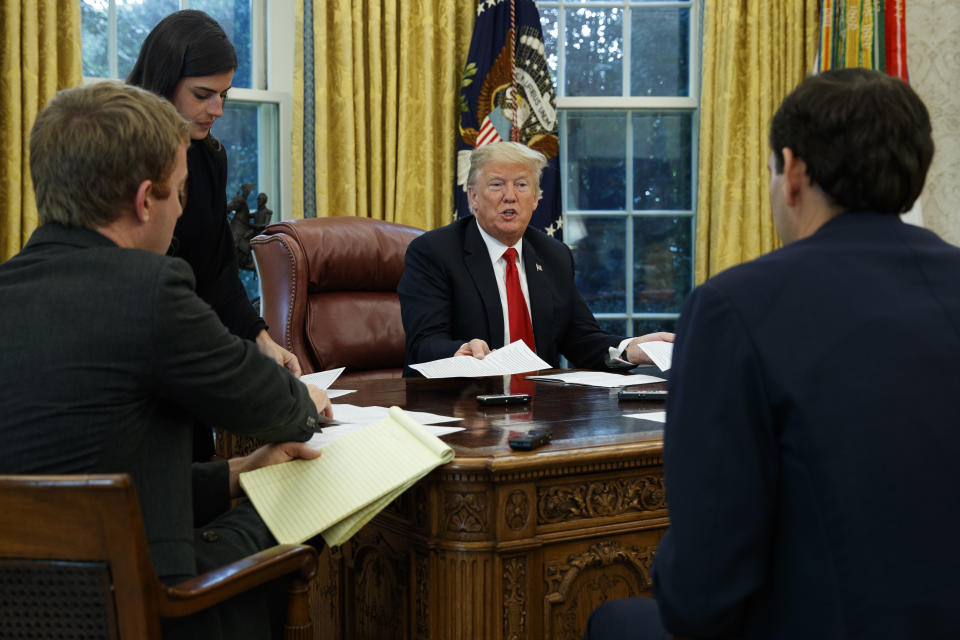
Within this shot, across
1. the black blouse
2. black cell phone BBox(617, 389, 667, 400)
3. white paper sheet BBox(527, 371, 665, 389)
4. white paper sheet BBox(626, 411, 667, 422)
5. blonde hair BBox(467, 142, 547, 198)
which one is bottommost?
white paper sheet BBox(527, 371, 665, 389)

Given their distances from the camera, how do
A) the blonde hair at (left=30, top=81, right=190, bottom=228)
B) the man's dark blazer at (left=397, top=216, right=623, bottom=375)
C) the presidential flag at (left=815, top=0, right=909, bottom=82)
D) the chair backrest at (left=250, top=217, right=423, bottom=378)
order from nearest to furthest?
the blonde hair at (left=30, top=81, right=190, bottom=228) < the man's dark blazer at (left=397, top=216, right=623, bottom=375) < the chair backrest at (left=250, top=217, right=423, bottom=378) < the presidential flag at (left=815, top=0, right=909, bottom=82)

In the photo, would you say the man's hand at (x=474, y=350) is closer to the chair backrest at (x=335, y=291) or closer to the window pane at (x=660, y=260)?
the chair backrest at (x=335, y=291)

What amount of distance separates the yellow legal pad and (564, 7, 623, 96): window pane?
341 cm

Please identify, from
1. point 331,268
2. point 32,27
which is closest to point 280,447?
point 331,268

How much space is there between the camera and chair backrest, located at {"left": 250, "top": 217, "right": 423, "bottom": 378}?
3.04 meters

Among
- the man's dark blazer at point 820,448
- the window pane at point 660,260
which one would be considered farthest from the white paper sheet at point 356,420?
the window pane at point 660,260

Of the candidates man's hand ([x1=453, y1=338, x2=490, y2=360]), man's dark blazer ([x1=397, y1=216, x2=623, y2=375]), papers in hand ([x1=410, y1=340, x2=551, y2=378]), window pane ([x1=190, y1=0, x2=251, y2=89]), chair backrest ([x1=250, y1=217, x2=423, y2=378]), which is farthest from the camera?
window pane ([x1=190, y1=0, x2=251, y2=89])

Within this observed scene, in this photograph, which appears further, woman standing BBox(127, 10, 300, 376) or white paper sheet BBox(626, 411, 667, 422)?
woman standing BBox(127, 10, 300, 376)

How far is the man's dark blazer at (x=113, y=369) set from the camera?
107 centimetres

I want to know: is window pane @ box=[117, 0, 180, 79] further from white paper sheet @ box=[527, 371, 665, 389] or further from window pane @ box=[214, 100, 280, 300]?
white paper sheet @ box=[527, 371, 665, 389]

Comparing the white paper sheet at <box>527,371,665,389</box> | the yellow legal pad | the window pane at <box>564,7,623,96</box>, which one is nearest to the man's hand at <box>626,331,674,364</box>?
the white paper sheet at <box>527,371,665,389</box>

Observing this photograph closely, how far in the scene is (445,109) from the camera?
4.21 m

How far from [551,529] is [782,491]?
2.05 feet

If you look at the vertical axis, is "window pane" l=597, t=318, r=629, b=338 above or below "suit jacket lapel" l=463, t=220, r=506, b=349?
below
